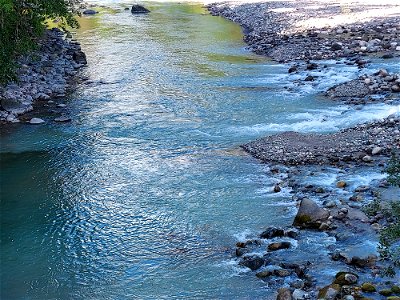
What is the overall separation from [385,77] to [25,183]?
14.9m

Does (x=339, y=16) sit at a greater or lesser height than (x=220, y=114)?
greater

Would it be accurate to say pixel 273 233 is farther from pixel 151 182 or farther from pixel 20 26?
pixel 20 26

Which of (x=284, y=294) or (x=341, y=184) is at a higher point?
(x=341, y=184)

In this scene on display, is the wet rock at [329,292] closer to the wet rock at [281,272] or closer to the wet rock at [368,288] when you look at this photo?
the wet rock at [368,288]

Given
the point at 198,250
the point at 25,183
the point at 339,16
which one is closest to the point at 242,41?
the point at 339,16

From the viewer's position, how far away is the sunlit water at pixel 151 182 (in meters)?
11.2

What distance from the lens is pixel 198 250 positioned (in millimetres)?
11922

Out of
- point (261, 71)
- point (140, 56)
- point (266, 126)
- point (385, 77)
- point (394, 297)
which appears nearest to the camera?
point (394, 297)

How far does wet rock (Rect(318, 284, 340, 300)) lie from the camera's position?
9.48 metres

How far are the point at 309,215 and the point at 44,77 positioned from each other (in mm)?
17316

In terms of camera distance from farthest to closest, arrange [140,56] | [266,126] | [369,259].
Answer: [140,56] < [266,126] < [369,259]

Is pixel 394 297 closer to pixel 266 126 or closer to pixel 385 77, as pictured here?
pixel 266 126

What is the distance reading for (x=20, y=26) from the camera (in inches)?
893

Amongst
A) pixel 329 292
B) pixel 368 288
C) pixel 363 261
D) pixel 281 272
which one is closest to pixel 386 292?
pixel 368 288
